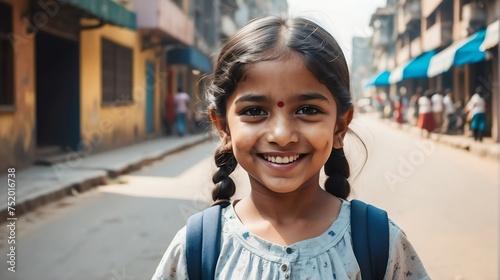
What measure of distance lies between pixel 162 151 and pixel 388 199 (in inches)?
285

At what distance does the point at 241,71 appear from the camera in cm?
161

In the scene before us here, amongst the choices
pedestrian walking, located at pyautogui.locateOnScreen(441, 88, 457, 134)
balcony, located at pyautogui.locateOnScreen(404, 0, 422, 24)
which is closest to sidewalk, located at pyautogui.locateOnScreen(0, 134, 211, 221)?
pedestrian walking, located at pyautogui.locateOnScreen(441, 88, 457, 134)

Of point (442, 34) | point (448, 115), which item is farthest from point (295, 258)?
point (442, 34)

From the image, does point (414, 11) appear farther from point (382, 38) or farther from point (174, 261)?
point (174, 261)

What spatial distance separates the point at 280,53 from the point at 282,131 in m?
0.21

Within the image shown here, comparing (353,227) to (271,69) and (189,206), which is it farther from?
(189,206)

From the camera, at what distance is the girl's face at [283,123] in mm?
1549

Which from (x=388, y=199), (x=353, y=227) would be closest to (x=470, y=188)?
(x=388, y=199)

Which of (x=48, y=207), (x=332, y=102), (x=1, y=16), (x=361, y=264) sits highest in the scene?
(x=1, y=16)

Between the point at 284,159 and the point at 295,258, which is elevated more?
the point at 284,159

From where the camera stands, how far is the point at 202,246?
156cm

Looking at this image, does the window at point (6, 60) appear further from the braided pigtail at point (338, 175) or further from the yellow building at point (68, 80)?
the braided pigtail at point (338, 175)

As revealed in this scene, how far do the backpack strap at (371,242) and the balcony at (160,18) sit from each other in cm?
1521

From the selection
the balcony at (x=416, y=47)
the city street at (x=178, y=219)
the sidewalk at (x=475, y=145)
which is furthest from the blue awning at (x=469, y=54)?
the balcony at (x=416, y=47)
